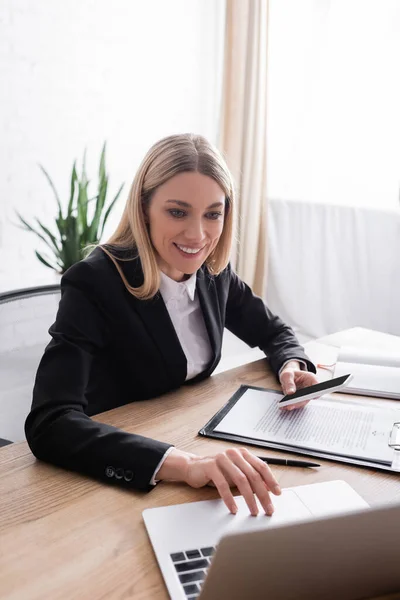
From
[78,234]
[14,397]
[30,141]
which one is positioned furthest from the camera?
[30,141]

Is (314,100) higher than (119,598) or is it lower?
higher

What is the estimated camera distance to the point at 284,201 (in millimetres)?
3895

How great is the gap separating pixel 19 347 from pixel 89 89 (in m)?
2.40

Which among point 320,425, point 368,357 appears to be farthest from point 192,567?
point 368,357

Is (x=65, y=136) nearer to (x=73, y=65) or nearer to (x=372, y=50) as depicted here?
(x=73, y=65)

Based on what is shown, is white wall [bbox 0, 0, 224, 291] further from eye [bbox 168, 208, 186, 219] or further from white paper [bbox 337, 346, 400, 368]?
white paper [bbox 337, 346, 400, 368]

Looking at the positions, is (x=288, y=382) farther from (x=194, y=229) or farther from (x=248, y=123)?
(x=248, y=123)

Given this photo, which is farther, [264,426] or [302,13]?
[302,13]

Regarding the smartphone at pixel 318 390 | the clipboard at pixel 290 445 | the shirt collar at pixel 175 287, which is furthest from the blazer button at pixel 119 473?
the shirt collar at pixel 175 287

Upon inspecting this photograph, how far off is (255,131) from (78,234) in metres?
1.48

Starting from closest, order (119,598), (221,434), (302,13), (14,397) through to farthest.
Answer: (119,598), (221,434), (14,397), (302,13)

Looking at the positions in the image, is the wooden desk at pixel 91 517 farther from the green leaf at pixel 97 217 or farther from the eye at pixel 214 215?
the green leaf at pixel 97 217

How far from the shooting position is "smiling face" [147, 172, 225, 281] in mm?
1420

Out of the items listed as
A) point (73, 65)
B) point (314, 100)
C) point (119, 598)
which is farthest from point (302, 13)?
point (119, 598)
